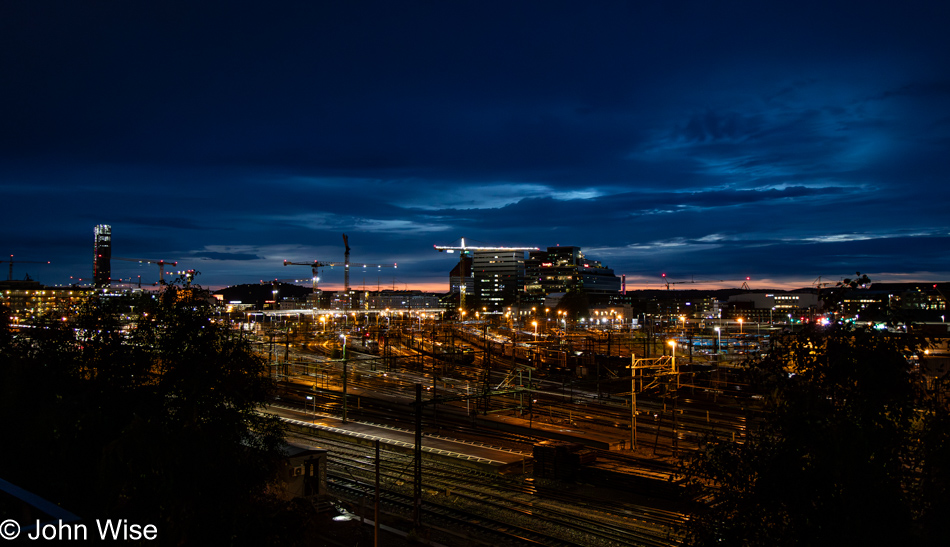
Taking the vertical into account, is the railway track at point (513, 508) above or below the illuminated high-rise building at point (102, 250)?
below

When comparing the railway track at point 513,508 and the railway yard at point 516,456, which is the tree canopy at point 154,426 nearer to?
the railway yard at point 516,456

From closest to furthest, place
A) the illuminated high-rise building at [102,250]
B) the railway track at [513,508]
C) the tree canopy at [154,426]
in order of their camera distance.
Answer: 1. the tree canopy at [154,426]
2. the railway track at [513,508]
3. the illuminated high-rise building at [102,250]

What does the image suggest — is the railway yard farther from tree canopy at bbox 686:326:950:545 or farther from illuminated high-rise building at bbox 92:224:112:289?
illuminated high-rise building at bbox 92:224:112:289

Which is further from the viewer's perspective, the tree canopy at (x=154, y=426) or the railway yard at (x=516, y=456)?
the railway yard at (x=516, y=456)

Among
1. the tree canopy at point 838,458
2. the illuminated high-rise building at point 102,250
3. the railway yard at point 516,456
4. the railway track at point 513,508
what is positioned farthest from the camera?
the illuminated high-rise building at point 102,250

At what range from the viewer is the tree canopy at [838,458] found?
5641mm

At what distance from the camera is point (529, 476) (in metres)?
17.2

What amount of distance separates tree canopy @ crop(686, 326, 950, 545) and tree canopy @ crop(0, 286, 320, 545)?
5.90 meters

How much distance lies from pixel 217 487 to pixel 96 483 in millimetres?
1999

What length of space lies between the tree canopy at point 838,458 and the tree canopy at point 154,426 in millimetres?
5900

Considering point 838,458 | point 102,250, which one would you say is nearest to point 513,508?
point 838,458

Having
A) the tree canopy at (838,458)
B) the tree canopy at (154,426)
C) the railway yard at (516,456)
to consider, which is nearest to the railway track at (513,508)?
the railway yard at (516,456)

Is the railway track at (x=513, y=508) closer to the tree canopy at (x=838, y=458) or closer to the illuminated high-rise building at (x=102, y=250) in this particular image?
the tree canopy at (x=838, y=458)

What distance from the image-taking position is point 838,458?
5.66 meters
